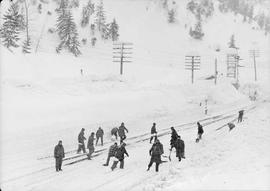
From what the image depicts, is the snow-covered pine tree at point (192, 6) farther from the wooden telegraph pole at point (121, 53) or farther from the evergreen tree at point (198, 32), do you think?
Answer: the wooden telegraph pole at point (121, 53)

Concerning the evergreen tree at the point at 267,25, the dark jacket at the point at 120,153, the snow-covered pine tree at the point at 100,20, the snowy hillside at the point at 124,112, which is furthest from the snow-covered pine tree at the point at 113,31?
the dark jacket at the point at 120,153

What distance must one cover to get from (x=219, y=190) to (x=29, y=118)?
21.6 m

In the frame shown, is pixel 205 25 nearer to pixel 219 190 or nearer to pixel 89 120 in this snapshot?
pixel 89 120

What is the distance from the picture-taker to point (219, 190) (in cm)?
1464

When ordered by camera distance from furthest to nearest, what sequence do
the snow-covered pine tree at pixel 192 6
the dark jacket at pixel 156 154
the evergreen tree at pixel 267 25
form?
the evergreen tree at pixel 267 25, the snow-covered pine tree at pixel 192 6, the dark jacket at pixel 156 154

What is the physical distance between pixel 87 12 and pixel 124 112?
56224mm

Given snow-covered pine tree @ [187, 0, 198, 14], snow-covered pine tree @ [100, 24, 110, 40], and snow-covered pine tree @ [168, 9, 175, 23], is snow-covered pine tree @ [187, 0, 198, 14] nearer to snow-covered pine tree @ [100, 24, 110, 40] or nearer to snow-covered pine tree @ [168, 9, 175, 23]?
snow-covered pine tree @ [168, 9, 175, 23]

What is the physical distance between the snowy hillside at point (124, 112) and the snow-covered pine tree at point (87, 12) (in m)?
1.73

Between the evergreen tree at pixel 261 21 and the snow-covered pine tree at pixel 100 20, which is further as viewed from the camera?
the evergreen tree at pixel 261 21

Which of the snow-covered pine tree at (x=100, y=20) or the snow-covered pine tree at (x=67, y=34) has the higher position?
the snow-covered pine tree at (x=100, y=20)

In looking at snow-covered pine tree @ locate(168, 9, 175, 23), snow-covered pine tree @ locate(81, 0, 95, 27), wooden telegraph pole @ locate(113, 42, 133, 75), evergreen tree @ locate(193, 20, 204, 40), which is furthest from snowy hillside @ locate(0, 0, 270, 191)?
snow-covered pine tree @ locate(168, 9, 175, 23)

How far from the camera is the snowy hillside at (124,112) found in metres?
18.8

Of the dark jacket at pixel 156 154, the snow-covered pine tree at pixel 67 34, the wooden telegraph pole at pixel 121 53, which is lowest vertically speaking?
the dark jacket at pixel 156 154

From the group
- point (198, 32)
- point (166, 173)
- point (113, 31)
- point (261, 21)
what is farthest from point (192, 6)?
point (166, 173)
